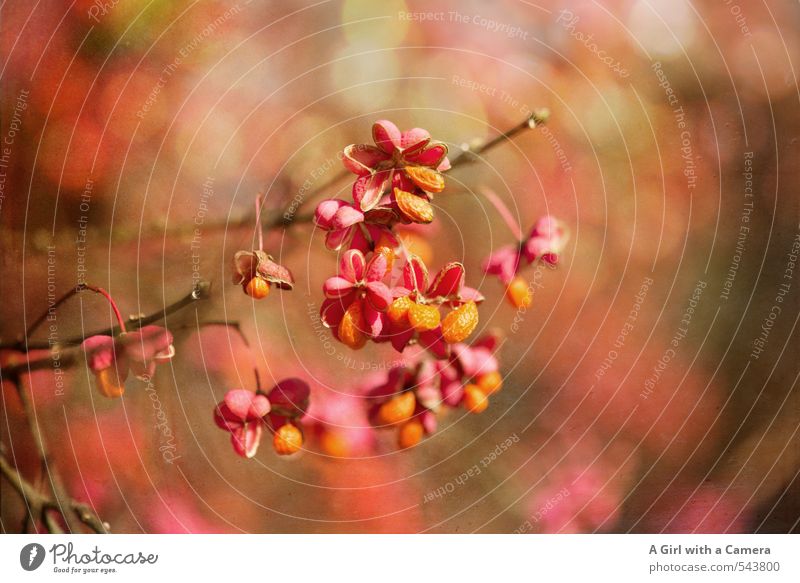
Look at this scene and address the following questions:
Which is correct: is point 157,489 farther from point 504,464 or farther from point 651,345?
point 651,345

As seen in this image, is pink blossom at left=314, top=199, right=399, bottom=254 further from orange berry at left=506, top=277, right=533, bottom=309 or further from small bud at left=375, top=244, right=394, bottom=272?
orange berry at left=506, top=277, right=533, bottom=309

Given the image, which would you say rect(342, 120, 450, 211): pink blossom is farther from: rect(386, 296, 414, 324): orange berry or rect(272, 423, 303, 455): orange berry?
rect(272, 423, 303, 455): orange berry

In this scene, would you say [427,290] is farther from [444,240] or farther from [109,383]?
[109,383]

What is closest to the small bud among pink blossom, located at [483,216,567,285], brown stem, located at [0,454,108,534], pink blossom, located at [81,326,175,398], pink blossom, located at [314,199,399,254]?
pink blossom, located at [314,199,399,254]

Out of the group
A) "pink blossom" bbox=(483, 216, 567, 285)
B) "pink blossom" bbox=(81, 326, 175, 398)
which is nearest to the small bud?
"pink blossom" bbox=(483, 216, 567, 285)

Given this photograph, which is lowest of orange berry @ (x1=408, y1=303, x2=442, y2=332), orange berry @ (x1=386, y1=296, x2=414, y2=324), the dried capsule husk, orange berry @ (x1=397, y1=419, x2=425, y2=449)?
orange berry @ (x1=397, y1=419, x2=425, y2=449)

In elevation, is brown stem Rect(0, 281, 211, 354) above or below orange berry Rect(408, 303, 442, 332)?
above

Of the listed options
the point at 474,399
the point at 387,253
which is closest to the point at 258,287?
the point at 387,253
